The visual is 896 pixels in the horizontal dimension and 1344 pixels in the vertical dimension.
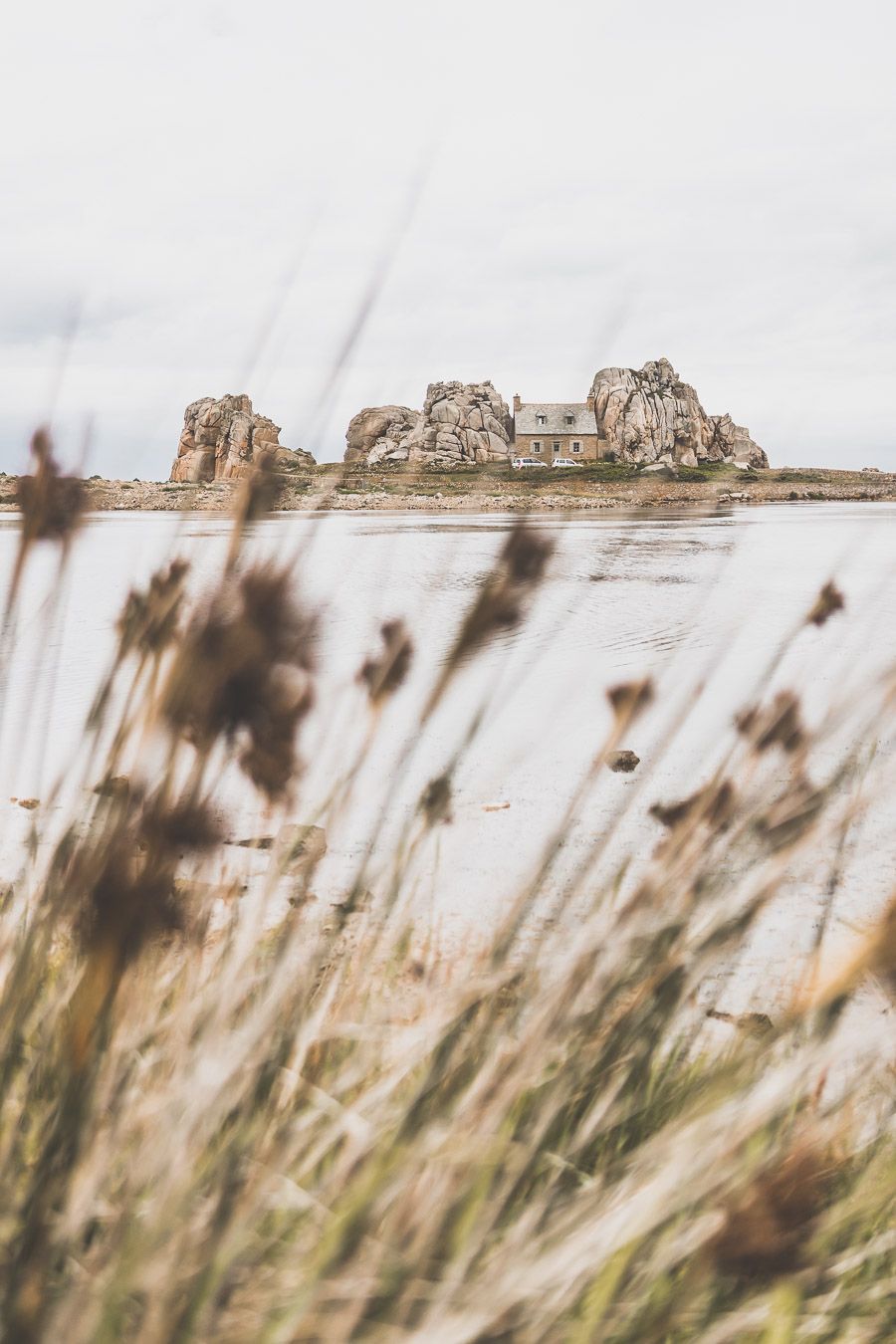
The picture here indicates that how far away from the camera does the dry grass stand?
0.57m

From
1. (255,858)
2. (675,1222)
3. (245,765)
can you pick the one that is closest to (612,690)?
(245,765)

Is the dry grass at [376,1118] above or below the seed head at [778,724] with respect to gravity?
below

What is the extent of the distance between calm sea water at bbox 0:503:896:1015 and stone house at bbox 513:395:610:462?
5184cm

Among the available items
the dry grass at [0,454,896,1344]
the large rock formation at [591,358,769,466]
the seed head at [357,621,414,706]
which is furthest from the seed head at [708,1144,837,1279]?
the large rock formation at [591,358,769,466]

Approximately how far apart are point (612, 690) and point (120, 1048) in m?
0.56

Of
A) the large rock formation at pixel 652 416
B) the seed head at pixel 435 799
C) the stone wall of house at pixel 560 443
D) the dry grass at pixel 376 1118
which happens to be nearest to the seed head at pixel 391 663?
the dry grass at pixel 376 1118

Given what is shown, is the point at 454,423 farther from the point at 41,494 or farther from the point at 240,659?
the point at 240,659

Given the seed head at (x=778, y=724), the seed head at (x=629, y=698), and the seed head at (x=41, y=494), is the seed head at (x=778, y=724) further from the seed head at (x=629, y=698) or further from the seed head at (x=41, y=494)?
the seed head at (x=41, y=494)

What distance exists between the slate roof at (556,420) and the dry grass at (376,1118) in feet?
204

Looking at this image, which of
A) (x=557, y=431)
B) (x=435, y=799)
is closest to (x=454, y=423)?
(x=557, y=431)

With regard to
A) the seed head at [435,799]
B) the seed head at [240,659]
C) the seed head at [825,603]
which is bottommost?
the seed head at [435,799]

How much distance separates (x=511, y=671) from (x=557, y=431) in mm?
59147

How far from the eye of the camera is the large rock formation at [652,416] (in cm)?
6156

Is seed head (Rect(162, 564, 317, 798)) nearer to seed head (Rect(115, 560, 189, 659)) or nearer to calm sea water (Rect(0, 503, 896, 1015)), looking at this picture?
calm sea water (Rect(0, 503, 896, 1015))
